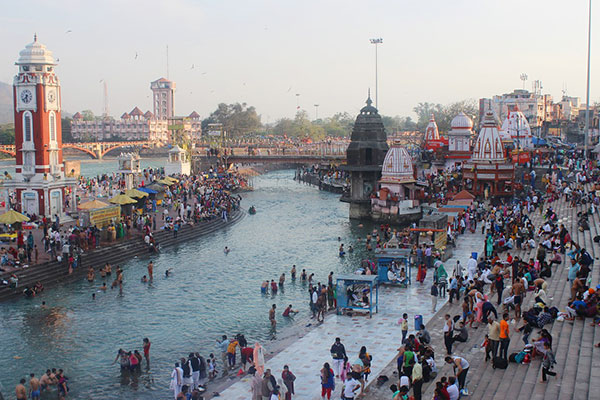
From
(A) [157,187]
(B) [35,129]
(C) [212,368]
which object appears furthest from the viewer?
(A) [157,187]

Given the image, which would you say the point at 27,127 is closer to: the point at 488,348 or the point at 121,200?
the point at 121,200

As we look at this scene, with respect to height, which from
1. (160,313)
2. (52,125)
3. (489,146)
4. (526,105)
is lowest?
(160,313)

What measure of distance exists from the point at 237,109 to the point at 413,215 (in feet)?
353

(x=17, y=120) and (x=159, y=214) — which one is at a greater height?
(x=17, y=120)

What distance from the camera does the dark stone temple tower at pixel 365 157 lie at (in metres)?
43.2

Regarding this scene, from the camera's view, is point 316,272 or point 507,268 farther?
point 316,272

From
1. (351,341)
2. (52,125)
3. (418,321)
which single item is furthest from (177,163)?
(418,321)

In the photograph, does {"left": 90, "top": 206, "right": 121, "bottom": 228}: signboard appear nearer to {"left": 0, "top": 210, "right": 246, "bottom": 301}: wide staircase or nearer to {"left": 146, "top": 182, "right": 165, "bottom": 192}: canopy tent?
{"left": 0, "top": 210, "right": 246, "bottom": 301}: wide staircase

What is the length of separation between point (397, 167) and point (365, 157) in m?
4.28

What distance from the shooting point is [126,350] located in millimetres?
17750

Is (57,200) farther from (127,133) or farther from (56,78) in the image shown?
(127,133)

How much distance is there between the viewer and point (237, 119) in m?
141

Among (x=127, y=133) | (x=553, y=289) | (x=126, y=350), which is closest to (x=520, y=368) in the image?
(x=553, y=289)

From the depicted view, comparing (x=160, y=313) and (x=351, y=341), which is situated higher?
(x=351, y=341)
